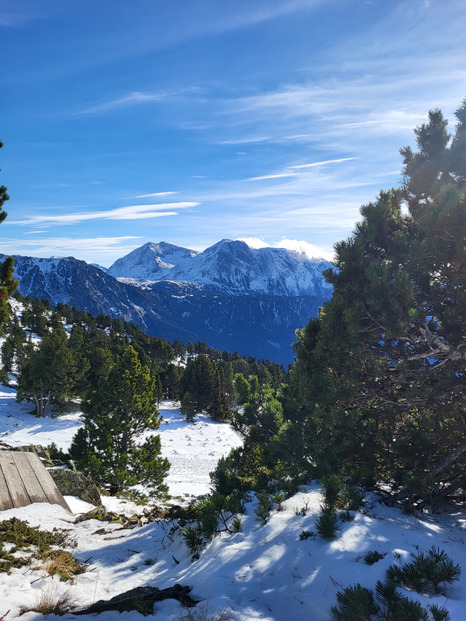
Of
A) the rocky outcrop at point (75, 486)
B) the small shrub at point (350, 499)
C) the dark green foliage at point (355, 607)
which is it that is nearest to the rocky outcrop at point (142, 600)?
the dark green foliage at point (355, 607)

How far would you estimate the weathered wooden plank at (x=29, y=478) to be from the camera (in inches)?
337

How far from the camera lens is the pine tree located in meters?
16.6

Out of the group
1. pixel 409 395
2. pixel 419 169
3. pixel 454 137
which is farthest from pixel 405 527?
pixel 454 137

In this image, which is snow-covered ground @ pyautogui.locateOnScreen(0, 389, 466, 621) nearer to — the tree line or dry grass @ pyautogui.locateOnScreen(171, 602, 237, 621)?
dry grass @ pyautogui.locateOnScreen(171, 602, 237, 621)

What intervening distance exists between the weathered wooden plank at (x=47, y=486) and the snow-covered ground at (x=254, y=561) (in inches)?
17.2

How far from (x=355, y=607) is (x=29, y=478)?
8864 mm

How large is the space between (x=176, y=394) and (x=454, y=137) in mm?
63545

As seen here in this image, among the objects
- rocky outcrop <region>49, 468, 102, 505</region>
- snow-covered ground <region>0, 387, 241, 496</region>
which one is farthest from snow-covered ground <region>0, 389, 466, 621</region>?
snow-covered ground <region>0, 387, 241, 496</region>

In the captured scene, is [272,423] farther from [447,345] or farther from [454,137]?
[454,137]

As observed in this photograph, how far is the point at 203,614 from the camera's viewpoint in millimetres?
3670

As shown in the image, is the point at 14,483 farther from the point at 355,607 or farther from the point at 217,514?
the point at 355,607

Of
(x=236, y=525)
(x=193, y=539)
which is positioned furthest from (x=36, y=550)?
(x=236, y=525)

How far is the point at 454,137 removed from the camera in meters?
7.80

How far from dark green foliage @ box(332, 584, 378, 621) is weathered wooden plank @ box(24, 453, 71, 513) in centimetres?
749
